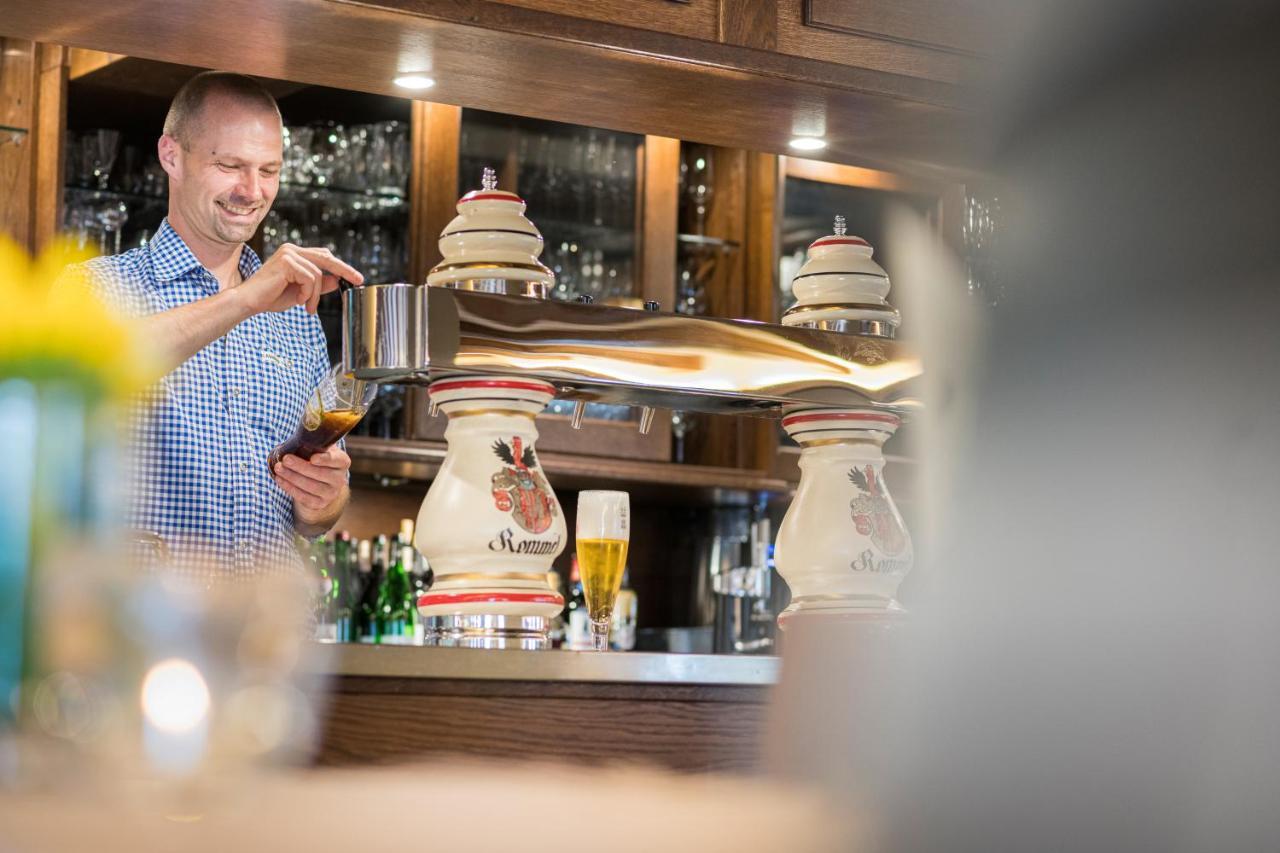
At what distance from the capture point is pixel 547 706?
1.08 meters

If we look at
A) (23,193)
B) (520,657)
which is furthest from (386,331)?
(23,193)

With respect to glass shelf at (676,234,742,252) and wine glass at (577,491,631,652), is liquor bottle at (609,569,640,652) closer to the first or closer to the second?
glass shelf at (676,234,742,252)

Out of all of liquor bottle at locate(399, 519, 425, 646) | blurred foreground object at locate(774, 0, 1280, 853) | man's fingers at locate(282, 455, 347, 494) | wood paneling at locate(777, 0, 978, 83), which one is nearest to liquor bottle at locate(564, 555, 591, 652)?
liquor bottle at locate(399, 519, 425, 646)

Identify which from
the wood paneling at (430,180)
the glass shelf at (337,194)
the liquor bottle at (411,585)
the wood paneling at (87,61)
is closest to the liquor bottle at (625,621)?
the liquor bottle at (411,585)

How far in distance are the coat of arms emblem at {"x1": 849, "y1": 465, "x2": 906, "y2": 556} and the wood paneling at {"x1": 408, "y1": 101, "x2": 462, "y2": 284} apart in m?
2.02

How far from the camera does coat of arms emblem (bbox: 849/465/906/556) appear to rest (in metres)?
1.45

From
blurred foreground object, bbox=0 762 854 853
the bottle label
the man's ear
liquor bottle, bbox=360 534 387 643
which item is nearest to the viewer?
blurred foreground object, bbox=0 762 854 853

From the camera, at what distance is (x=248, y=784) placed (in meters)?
0.42

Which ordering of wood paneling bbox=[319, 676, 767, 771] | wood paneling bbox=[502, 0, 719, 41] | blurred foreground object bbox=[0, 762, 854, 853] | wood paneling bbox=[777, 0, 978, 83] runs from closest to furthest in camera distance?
blurred foreground object bbox=[0, 762, 854, 853], wood paneling bbox=[319, 676, 767, 771], wood paneling bbox=[502, 0, 719, 41], wood paneling bbox=[777, 0, 978, 83]

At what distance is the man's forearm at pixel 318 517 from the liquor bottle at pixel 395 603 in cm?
117

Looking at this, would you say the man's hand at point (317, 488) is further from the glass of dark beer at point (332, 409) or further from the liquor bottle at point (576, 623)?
the liquor bottle at point (576, 623)

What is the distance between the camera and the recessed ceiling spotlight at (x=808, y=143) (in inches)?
75.3

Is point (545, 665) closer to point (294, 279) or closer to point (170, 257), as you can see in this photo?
point (294, 279)

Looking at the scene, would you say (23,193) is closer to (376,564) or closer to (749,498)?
(376,564)
